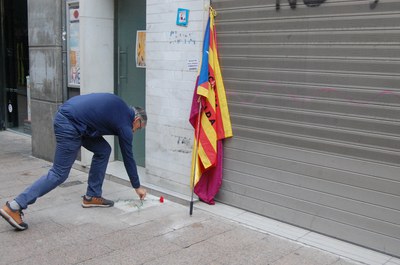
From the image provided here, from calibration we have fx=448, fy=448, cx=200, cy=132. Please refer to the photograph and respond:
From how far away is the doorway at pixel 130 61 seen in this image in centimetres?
646

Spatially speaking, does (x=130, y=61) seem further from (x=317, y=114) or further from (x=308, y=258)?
(x=308, y=258)

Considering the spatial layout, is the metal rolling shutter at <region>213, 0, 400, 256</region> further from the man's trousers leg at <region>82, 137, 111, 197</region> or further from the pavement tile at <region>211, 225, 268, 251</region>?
the man's trousers leg at <region>82, 137, 111, 197</region>

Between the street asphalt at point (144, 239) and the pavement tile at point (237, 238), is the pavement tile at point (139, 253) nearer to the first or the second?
the street asphalt at point (144, 239)

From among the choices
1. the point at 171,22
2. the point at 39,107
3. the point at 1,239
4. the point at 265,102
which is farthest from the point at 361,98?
the point at 39,107

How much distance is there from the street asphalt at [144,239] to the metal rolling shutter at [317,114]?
0.36 m

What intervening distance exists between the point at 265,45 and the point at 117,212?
7.87 feet

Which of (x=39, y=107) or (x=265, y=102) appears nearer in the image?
(x=265, y=102)

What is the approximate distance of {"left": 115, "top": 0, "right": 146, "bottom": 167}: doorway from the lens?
6465 millimetres

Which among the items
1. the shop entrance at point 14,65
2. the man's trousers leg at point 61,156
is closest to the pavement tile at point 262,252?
the man's trousers leg at point 61,156

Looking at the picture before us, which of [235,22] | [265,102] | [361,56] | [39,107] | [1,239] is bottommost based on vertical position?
[1,239]

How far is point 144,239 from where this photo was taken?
4207mm

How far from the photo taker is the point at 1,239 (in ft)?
13.6

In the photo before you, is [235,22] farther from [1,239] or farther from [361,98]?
[1,239]

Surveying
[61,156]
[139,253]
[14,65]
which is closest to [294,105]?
[139,253]
